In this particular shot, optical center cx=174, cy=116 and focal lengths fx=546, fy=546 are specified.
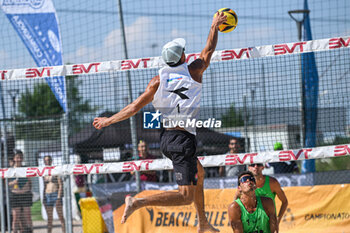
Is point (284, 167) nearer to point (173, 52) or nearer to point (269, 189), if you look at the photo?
point (269, 189)

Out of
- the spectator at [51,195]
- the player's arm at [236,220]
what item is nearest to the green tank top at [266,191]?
the player's arm at [236,220]

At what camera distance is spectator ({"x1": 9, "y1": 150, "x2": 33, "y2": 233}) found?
34.1 ft

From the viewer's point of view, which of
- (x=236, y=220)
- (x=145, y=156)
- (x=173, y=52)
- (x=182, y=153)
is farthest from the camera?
(x=145, y=156)

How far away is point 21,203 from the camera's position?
10.8 metres

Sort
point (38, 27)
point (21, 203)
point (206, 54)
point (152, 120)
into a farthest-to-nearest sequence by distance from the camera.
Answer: point (21, 203) → point (38, 27) → point (152, 120) → point (206, 54)

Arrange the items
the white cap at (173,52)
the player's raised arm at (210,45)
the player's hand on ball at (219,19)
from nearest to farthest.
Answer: the white cap at (173,52), the player's raised arm at (210,45), the player's hand on ball at (219,19)

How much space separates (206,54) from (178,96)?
0.60 m

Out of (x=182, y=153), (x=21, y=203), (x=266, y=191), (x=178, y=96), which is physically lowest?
(x=21, y=203)

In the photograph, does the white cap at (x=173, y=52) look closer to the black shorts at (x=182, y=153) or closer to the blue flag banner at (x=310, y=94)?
Answer: the black shorts at (x=182, y=153)

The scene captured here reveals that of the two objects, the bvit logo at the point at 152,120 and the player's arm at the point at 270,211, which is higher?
the bvit logo at the point at 152,120

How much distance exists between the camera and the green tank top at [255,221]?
21.7 ft

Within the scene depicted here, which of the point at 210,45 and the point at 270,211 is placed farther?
the point at 270,211

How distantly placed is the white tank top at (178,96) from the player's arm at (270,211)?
167 cm

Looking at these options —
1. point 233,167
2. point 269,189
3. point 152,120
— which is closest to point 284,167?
point 233,167
